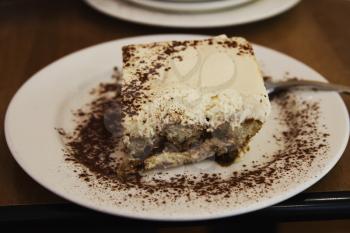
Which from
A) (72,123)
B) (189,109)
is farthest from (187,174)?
(72,123)

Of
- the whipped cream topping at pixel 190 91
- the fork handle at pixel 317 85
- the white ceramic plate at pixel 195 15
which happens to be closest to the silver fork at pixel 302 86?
the fork handle at pixel 317 85

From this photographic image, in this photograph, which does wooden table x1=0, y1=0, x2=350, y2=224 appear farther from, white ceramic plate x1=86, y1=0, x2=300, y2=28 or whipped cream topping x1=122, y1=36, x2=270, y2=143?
whipped cream topping x1=122, y1=36, x2=270, y2=143

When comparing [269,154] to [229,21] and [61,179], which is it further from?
[229,21]

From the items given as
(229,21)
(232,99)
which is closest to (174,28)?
(229,21)

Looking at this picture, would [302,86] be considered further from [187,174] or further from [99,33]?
[99,33]

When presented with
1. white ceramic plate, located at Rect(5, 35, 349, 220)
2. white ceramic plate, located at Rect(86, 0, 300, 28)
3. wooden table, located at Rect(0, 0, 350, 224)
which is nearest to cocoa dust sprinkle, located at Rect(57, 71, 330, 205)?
white ceramic plate, located at Rect(5, 35, 349, 220)

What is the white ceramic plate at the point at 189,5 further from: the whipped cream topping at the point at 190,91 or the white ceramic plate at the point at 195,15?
the whipped cream topping at the point at 190,91
